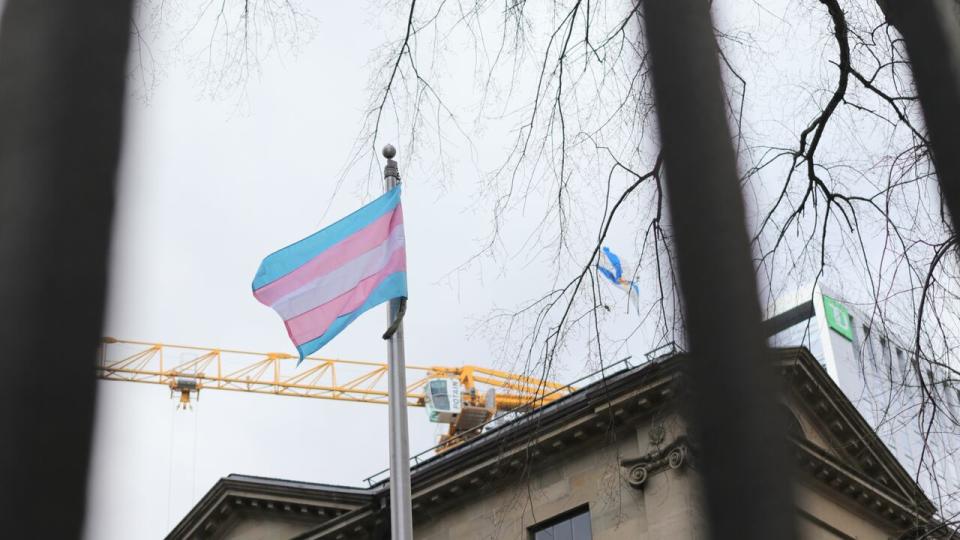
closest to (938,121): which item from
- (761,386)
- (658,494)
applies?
(761,386)

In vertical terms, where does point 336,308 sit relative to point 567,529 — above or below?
below

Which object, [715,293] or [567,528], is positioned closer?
[715,293]

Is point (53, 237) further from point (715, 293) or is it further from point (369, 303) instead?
point (369, 303)

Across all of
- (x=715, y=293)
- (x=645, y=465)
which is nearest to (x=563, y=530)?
(x=645, y=465)

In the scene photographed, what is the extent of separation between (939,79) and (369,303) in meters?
15.8

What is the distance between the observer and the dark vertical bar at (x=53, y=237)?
226 cm

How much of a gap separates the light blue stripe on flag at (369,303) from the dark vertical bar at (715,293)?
52.3ft

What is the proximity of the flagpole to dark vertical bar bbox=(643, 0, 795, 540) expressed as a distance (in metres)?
15.0

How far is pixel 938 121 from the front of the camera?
11.7 feet

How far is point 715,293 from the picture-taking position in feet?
8.89

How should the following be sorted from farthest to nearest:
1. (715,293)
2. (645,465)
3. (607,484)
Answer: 1. (645,465)
2. (607,484)
3. (715,293)

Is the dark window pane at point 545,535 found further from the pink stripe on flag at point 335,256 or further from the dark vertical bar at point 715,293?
the dark vertical bar at point 715,293


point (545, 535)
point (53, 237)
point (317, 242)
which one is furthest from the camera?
point (545, 535)

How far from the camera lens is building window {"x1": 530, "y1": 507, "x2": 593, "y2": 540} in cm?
3109
